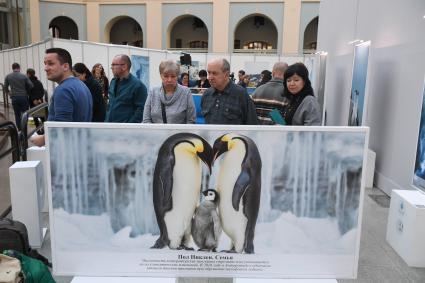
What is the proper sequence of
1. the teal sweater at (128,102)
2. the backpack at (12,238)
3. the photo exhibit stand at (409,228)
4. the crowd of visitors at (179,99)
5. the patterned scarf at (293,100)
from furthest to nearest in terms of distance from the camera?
the teal sweater at (128,102), the patterned scarf at (293,100), the crowd of visitors at (179,99), the photo exhibit stand at (409,228), the backpack at (12,238)

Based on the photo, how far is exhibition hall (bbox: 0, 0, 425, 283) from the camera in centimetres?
168

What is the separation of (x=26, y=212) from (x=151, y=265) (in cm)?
183

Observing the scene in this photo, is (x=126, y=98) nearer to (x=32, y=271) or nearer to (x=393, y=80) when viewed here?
(x=32, y=271)

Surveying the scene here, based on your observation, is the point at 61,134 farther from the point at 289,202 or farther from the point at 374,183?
the point at 374,183

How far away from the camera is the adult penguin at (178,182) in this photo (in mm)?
1680

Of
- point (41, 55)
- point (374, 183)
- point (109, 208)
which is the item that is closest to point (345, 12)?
point (374, 183)

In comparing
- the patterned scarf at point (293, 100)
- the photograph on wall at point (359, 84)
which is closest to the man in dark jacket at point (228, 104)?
the patterned scarf at point (293, 100)

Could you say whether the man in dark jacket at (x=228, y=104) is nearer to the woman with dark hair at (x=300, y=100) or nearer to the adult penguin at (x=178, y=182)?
the woman with dark hair at (x=300, y=100)

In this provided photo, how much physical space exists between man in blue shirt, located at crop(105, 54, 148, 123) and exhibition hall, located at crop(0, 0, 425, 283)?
→ 0.5 inches

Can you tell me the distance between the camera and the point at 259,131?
167 centimetres

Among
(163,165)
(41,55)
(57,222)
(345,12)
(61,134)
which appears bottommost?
(57,222)

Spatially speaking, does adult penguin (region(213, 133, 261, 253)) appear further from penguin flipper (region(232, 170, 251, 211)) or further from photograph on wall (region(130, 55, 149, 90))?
photograph on wall (region(130, 55, 149, 90))

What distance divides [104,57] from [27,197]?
822 centimetres

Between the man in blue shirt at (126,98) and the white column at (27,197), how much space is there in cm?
113
